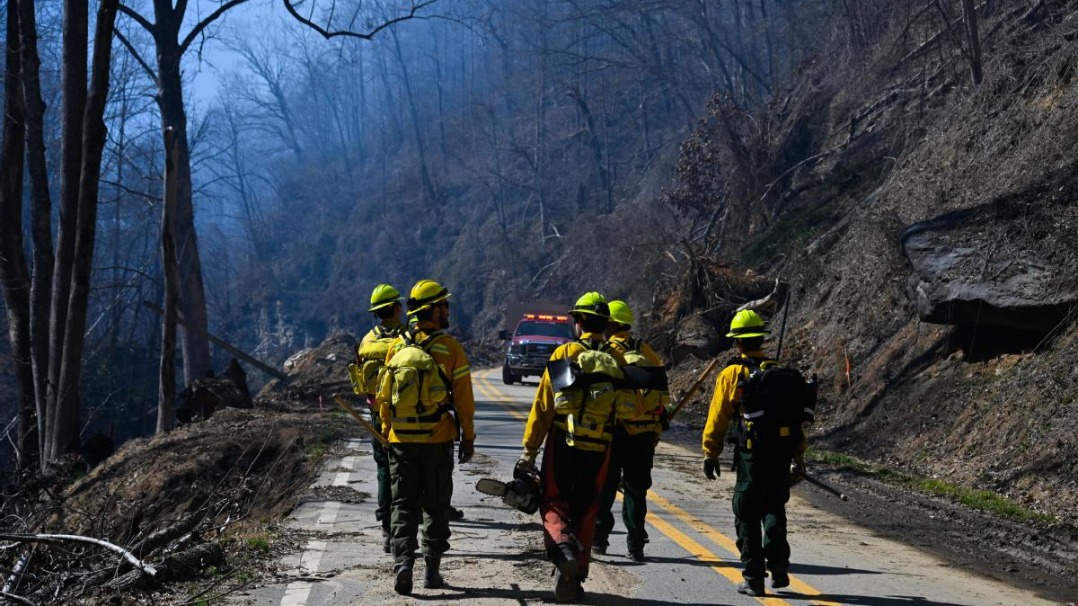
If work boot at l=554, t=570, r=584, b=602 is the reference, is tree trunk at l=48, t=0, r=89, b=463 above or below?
above

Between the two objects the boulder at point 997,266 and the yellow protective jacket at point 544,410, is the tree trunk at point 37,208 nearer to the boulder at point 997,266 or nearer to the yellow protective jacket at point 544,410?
the yellow protective jacket at point 544,410

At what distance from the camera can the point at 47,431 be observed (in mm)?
17953

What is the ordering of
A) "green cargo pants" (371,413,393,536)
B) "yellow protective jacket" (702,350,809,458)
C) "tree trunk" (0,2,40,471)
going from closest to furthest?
1. "yellow protective jacket" (702,350,809,458)
2. "green cargo pants" (371,413,393,536)
3. "tree trunk" (0,2,40,471)

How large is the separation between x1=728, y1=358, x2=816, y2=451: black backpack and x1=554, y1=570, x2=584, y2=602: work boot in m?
1.48

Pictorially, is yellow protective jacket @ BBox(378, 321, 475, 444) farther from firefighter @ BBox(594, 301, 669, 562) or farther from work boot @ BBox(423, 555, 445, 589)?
firefighter @ BBox(594, 301, 669, 562)

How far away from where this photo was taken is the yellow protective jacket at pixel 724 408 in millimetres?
7469

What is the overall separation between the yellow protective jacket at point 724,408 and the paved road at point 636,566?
948 millimetres

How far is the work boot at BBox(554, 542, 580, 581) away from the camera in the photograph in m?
6.64

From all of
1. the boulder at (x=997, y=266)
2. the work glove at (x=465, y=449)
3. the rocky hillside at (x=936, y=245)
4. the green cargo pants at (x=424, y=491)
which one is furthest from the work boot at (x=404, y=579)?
the boulder at (x=997, y=266)

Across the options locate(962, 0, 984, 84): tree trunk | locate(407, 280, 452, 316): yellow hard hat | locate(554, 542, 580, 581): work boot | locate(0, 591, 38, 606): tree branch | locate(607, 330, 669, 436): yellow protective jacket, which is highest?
locate(962, 0, 984, 84): tree trunk

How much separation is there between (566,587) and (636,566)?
1517 millimetres

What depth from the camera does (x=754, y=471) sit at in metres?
7.34

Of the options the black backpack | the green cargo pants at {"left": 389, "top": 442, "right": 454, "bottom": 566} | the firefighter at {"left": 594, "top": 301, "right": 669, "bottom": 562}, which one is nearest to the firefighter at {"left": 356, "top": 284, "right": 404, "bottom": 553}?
the green cargo pants at {"left": 389, "top": 442, "right": 454, "bottom": 566}

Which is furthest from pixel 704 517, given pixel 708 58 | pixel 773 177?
pixel 708 58
